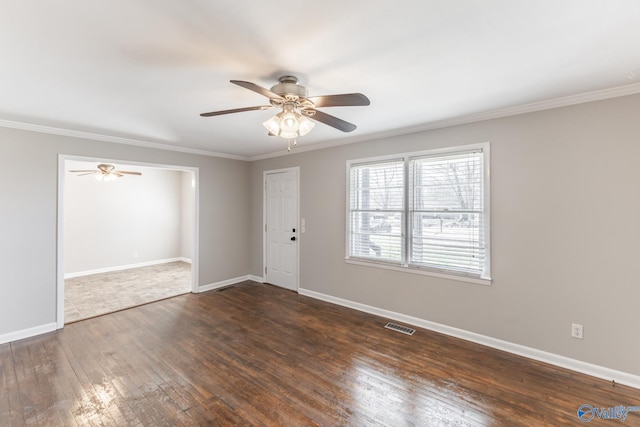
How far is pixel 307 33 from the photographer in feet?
5.23

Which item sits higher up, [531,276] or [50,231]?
[50,231]

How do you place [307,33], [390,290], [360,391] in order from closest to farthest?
[307,33] → [360,391] → [390,290]

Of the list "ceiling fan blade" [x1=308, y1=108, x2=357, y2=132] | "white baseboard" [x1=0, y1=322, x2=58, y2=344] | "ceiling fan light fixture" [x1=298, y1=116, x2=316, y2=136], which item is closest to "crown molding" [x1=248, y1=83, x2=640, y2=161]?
"ceiling fan blade" [x1=308, y1=108, x2=357, y2=132]

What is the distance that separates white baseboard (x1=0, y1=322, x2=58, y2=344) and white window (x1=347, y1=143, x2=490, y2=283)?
12.8ft

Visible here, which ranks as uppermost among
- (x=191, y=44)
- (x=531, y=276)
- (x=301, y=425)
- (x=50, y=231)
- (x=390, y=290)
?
(x=191, y=44)

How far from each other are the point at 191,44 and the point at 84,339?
3.46 meters

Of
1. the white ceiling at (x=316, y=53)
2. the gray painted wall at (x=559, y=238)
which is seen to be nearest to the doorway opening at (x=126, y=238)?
the white ceiling at (x=316, y=53)

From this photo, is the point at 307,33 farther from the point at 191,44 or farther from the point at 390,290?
the point at 390,290

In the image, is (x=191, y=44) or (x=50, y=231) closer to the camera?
(x=191, y=44)

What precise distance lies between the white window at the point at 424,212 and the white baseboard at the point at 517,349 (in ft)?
2.10

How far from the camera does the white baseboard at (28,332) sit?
124 inches

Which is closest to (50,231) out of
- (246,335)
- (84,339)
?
(84,339)

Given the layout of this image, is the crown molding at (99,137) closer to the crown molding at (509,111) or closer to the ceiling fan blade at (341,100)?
the crown molding at (509,111)

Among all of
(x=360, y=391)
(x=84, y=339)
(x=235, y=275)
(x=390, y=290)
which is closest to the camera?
(x=360, y=391)
